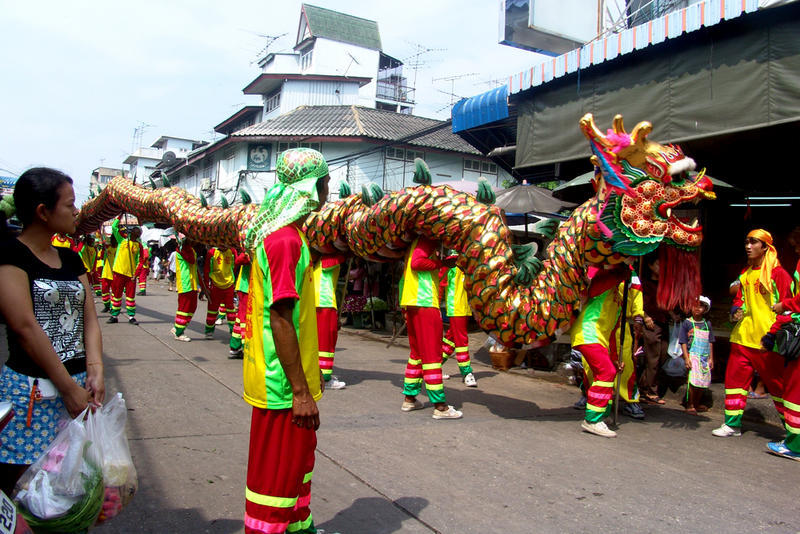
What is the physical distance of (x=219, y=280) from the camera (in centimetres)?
955

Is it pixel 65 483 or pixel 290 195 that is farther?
pixel 290 195

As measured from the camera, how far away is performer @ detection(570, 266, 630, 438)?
510cm

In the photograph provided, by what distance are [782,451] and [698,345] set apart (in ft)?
4.92

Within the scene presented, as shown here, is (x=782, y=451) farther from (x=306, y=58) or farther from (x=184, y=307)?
(x=306, y=58)

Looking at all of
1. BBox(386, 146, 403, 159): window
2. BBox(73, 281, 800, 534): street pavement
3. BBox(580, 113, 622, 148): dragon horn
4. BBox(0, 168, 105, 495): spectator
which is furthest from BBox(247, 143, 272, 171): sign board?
BBox(0, 168, 105, 495): spectator

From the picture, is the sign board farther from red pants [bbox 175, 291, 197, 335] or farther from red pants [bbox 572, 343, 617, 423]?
red pants [bbox 572, 343, 617, 423]

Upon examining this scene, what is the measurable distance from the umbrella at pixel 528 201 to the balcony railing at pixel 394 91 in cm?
2879

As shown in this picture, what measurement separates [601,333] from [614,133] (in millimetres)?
1684

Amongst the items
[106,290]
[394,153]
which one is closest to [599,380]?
[106,290]

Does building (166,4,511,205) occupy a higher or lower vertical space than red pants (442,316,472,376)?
higher

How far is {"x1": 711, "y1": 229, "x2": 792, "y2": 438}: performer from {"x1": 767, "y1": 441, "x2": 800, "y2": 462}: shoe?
13.1 inches

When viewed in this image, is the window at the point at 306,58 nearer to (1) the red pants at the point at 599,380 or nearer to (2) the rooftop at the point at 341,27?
(2) the rooftop at the point at 341,27

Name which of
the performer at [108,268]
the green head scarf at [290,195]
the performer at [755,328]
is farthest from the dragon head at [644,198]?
the performer at [108,268]

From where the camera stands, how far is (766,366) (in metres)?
5.10
